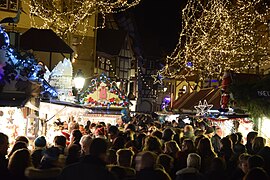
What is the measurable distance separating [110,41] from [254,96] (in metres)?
30.9

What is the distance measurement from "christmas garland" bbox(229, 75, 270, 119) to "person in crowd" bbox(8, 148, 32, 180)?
9058 millimetres

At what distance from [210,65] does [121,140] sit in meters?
20.3

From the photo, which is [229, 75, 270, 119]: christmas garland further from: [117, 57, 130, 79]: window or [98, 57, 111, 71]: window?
[117, 57, 130, 79]: window

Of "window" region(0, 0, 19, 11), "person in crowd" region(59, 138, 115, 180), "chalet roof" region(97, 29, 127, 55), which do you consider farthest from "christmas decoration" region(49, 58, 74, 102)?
"chalet roof" region(97, 29, 127, 55)

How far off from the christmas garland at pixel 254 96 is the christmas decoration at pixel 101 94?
7853 mm

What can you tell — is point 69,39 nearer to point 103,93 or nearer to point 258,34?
point 103,93

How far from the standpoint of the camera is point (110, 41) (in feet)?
144

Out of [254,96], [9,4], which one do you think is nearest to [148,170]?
[254,96]

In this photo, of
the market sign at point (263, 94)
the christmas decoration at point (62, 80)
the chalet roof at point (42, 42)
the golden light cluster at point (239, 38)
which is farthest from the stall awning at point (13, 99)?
the golden light cluster at point (239, 38)

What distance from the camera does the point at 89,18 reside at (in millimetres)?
32250

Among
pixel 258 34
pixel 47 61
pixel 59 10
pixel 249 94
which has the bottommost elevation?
pixel 249 94

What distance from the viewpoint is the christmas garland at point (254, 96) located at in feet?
45.0

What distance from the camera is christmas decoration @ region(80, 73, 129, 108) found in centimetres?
2117

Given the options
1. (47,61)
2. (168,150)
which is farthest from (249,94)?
(47,61)
